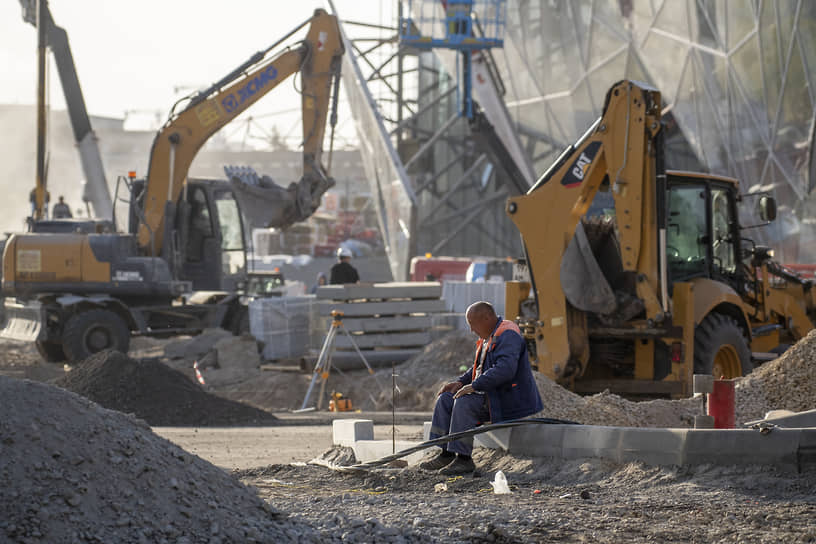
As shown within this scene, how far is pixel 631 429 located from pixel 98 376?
8.44 metres

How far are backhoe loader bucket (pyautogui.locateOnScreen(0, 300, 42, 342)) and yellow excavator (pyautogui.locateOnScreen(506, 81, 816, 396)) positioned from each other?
8759 mm

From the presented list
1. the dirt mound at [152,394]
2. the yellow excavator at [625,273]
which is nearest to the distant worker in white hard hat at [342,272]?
the dirt mound at [152,394]

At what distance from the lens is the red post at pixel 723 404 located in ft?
25.6

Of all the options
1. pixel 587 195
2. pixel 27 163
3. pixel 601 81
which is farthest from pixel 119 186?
pixel 27 163

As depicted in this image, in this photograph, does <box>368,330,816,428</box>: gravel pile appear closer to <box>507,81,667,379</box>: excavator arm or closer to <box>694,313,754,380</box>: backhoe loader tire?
<box>694,313,754,380</box>: backhoe loader tire

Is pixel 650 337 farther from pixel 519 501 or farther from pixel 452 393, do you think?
pixel 519 501

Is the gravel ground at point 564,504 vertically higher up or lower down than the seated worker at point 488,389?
lower down

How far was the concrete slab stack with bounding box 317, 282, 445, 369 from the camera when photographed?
53.9ft

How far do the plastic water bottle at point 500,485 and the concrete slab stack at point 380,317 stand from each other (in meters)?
8.95

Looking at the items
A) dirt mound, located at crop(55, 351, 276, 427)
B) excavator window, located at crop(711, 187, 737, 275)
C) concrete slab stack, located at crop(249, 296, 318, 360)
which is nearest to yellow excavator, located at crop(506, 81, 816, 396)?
excavator window, located at crop(711, 187, 737, 275)

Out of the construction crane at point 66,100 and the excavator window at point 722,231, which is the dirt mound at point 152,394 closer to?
the excavator window at point 722,231

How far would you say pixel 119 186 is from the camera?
19078 mm

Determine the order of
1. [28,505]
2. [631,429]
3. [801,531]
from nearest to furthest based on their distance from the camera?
[28,505], [801,531], [631,429]

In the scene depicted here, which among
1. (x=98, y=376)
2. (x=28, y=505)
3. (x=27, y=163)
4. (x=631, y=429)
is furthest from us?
(x=27, y=163)
